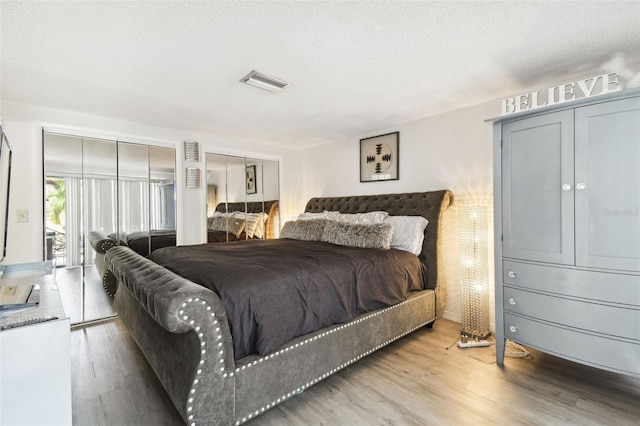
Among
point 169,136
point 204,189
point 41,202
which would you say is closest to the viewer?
point 41,202

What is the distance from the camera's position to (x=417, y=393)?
194 centimetres

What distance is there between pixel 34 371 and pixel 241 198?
3.52 meters

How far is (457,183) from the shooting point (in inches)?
126

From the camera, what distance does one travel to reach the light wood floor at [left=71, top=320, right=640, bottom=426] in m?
1.71

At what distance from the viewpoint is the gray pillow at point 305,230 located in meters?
3.52

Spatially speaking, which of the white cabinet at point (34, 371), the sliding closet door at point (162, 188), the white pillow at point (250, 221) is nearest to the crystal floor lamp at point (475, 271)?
the white cabinet at point (34, 371)

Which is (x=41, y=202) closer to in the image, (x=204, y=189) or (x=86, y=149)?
(x=86, y=149)

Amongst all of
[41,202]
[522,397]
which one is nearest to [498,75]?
[522,397]

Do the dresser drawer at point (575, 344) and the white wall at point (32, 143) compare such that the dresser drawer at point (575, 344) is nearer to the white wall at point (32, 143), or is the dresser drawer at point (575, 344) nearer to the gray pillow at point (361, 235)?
the gray pillow at point (361, 235)

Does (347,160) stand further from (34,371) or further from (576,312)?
(34,371)

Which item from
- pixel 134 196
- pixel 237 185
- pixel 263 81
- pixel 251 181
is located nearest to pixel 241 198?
pixel 237 185

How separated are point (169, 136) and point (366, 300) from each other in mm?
3231

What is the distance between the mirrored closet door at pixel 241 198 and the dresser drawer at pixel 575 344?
3545 mm

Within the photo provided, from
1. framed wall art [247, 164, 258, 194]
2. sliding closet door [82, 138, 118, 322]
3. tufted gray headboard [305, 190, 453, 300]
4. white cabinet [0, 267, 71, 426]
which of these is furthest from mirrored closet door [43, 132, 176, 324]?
tufted gray headboard [305, 190, 453, 300]
